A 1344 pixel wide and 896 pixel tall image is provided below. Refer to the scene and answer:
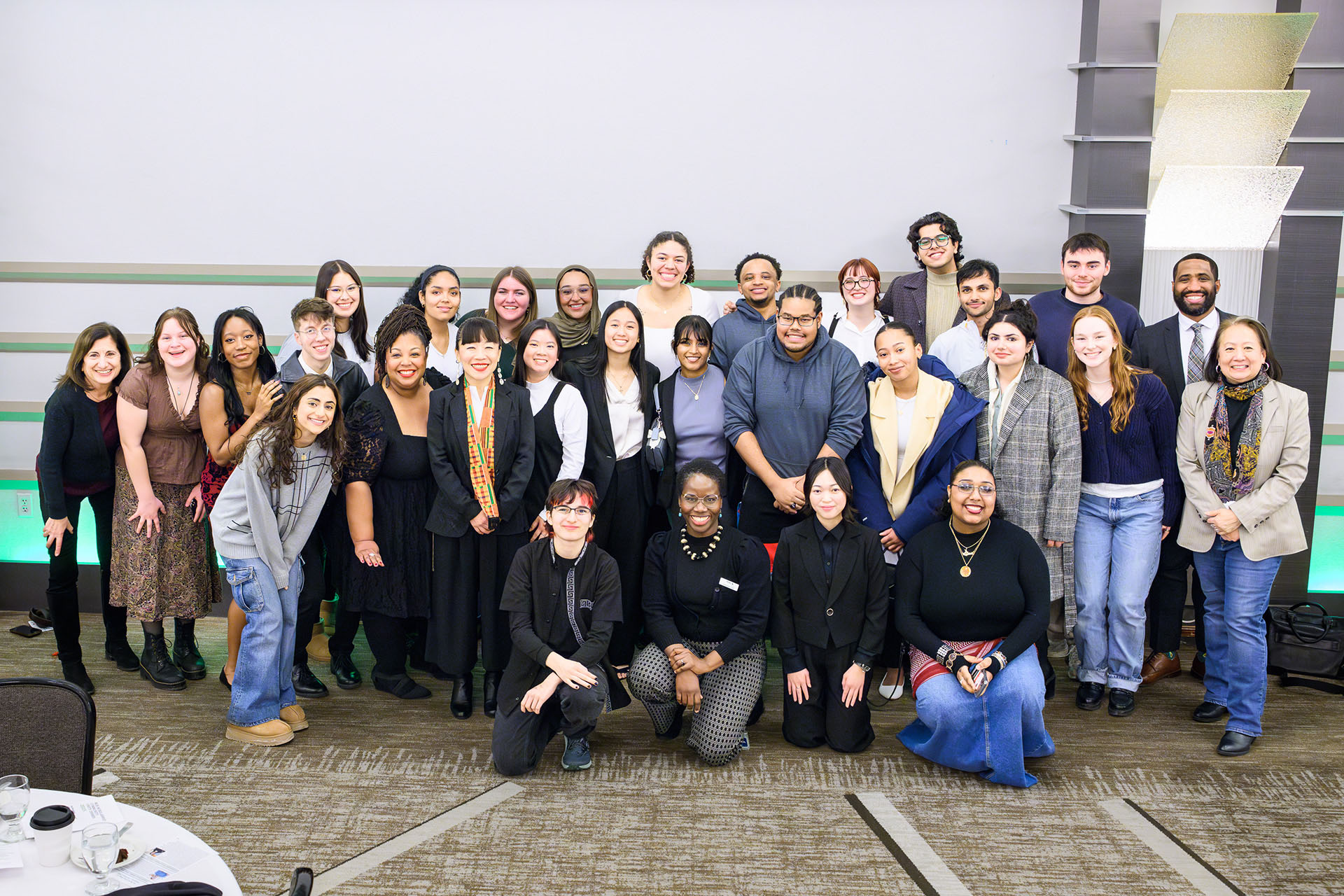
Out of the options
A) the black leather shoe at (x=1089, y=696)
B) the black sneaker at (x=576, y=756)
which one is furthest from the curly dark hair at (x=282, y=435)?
the black leather shoe at (x=1089, y=696)

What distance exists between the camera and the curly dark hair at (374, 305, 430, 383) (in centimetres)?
354

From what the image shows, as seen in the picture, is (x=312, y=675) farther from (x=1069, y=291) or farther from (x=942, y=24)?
(x=942, y=24)

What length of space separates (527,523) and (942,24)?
310 cm

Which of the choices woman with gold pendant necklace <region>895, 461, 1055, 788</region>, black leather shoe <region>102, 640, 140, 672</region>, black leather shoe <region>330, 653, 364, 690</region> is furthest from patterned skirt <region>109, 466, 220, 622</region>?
woman with gold pendant necklace <region>895, 461, 1055, 788</region>

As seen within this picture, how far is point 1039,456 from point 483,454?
2.00 metres

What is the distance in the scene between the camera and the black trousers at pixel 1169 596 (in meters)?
3.87

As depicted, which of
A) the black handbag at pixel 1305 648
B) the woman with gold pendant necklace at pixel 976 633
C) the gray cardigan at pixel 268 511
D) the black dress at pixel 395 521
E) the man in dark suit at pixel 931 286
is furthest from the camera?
the man in dark suit at pixel 931 286

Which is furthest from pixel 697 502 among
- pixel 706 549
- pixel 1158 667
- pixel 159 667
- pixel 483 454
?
pixel 159 667

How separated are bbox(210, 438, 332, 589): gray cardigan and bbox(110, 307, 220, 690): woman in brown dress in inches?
22.6

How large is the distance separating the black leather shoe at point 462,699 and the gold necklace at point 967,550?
1835 mm

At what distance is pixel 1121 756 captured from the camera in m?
3.31

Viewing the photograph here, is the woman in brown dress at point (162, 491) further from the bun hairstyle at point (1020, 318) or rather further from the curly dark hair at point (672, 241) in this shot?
the bun hairstyle at point (1020, 318)

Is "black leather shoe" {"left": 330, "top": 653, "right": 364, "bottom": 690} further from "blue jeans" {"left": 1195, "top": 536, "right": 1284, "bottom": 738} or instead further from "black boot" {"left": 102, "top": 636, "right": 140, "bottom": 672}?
"blue jeans" {"left": 1195, "top": 536, "right": 1284, "bottom": 738}

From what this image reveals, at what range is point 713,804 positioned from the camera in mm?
2941
